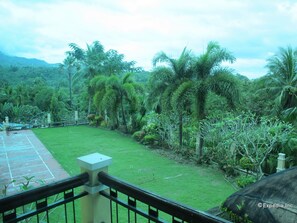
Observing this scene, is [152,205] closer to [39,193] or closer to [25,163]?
[39,193]

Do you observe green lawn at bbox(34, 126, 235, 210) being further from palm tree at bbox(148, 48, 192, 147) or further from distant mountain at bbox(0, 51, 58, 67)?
distant mountain at bbox(0, 51, 58, 67)

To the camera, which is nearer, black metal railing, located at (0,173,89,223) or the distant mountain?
black metal railing, located at (0,173,89,223)

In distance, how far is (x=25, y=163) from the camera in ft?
24.8

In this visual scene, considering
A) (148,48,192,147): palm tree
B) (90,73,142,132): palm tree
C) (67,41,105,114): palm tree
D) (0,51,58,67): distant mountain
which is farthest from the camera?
(0,51,58,67): distant mountain

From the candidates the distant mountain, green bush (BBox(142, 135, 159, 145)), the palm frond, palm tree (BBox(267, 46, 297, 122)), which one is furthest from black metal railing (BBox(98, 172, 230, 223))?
the distant mountain

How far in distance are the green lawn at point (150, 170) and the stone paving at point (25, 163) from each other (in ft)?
1.02

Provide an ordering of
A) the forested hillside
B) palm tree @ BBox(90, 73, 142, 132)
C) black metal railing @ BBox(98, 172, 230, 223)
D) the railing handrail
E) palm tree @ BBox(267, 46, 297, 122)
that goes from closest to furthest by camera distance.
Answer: black metal railing @ BBox(98, 172, 230, 223) < the railing handrail < the forested hillside < palm tree @ BBox(267, 46, 297, 122) < palm tree @ BBox(90, 73, 142, 132)

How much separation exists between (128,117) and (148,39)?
4643mm

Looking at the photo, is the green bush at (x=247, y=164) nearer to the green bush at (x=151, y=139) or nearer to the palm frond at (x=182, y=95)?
the palm frond at (x=182, y=95)

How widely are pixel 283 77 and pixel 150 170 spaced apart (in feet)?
26.8

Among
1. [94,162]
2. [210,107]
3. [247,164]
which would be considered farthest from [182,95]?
[94,162]

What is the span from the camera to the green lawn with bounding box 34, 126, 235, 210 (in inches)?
208

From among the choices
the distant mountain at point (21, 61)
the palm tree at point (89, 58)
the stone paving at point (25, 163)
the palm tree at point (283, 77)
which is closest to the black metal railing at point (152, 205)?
the stone paving at point (25, 163)

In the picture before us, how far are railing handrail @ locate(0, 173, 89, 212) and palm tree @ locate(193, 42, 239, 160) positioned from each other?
6.01m
